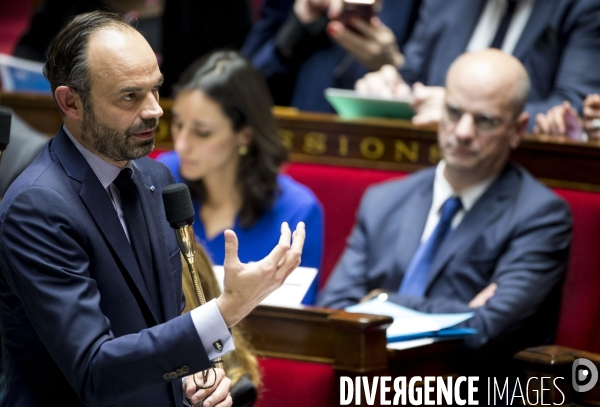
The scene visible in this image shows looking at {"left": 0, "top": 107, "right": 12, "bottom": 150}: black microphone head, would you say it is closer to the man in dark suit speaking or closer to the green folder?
the man in dark suit speaking

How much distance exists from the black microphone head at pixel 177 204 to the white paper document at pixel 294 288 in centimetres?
63

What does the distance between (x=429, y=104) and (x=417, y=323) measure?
0.85 m

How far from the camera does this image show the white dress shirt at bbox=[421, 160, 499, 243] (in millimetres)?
2262

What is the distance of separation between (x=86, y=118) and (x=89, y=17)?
126 millimetres

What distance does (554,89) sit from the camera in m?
2.53

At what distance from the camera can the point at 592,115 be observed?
2.33m

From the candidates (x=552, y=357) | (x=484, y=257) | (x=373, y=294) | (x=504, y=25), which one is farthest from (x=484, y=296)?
(x=504, y=25)

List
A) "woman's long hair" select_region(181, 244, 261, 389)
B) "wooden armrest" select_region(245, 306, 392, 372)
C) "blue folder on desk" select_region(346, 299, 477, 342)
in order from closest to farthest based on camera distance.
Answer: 1. "woman's long hair" select_region(181, 244, 261, 389)
2. "wooden armrest" select_region(245, 306, 392, 372)
3. "blue folder on desk" select_region(346, 299, 477, 342)

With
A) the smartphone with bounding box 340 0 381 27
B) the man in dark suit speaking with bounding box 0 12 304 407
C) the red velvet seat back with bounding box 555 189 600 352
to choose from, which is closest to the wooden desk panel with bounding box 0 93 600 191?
the red velvet seat back with bounding box 555 189 600 352

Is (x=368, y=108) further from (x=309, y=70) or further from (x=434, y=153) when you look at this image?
(x=309, y=70)

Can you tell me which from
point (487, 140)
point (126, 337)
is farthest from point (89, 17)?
point (487, 140)

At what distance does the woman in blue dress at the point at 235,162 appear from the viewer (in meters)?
2.41

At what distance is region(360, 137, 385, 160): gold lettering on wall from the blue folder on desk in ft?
2.32

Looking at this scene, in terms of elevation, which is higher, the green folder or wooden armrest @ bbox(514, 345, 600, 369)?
the green folder
